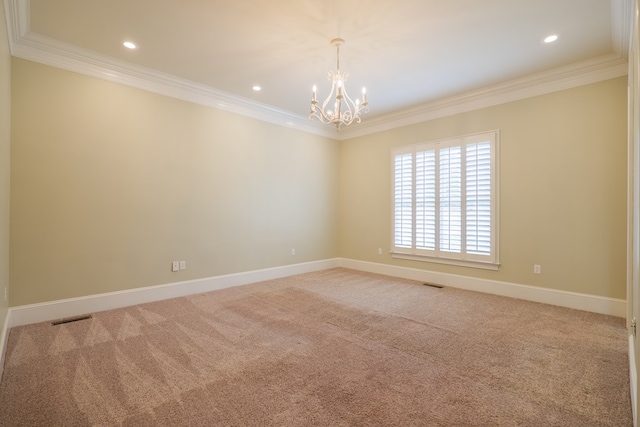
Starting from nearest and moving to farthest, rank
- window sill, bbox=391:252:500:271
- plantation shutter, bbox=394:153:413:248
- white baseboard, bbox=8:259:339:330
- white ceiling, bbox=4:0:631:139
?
white ceiling, bbox=4:0:631:139, white baseboard, bbox=8:259:339:330, window sill, bbox=391:252:500:271, plantation shutter, bbox=394:153:413:248

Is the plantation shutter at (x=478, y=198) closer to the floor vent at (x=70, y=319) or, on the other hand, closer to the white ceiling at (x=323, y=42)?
the white ceiling at (x=323, y=42)

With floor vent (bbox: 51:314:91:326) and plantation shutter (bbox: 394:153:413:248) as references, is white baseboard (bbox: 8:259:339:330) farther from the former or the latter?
plantation shutter (bbox: 394:153:413:248)

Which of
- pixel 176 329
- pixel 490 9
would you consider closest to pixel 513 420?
pixel 176 329

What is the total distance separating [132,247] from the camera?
3.86 m

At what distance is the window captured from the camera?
14.7 feet

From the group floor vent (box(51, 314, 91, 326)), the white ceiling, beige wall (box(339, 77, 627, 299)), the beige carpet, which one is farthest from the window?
floor vent (box(51, 314, 91, 326))

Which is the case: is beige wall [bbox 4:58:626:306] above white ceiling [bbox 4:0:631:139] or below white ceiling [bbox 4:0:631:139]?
below

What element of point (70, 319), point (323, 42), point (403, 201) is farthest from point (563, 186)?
point (70, 319)

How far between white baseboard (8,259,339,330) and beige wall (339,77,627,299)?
10.8 feet

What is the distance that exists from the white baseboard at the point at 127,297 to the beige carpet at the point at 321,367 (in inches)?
6.4

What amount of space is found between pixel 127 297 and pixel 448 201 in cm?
487

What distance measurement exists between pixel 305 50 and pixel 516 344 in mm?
3740

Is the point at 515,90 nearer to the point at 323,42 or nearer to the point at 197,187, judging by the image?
the point at 323,42

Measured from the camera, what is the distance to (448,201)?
16.0 feet
